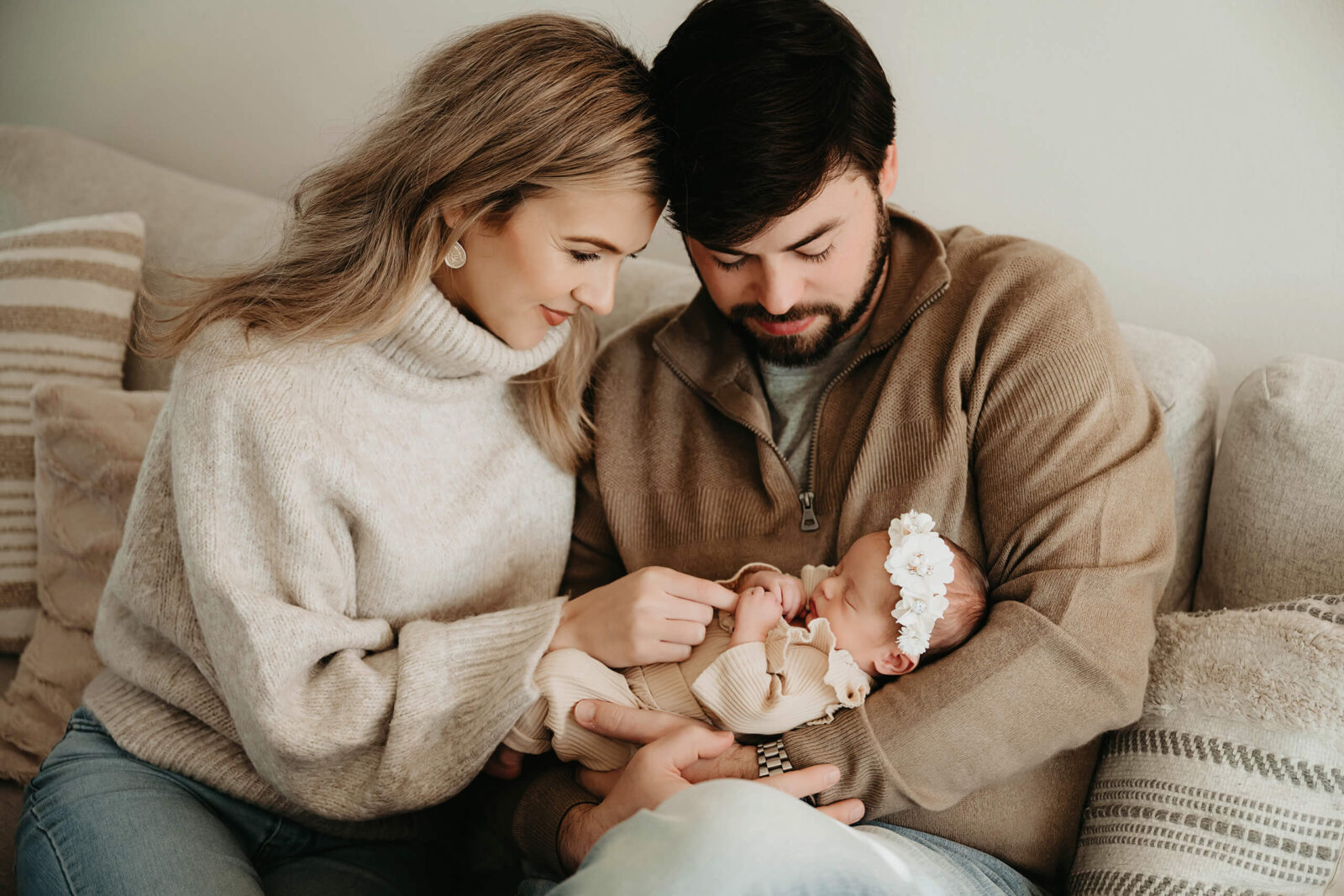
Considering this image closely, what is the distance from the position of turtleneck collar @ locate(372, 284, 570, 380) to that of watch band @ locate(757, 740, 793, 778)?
0.71m

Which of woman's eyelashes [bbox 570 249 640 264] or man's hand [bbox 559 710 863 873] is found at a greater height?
woman's eyelashes [bbox 570 249 640 264]

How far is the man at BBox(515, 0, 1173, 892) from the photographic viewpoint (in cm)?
130

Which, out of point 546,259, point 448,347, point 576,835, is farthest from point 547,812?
point 546,259

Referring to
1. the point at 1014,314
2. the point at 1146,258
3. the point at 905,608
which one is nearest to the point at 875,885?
the point at 905,608

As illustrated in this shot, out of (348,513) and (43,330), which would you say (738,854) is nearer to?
(348,513)

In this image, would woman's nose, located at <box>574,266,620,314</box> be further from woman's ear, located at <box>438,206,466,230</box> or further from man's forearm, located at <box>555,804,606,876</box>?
man's forearm, located at <box>555,804,606,876</box>

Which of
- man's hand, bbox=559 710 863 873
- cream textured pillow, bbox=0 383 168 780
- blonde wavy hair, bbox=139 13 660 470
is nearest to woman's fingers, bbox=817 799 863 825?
man's hand, bbox=559 710 863 873

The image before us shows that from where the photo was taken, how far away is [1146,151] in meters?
1.84

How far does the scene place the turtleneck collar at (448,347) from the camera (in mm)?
1481

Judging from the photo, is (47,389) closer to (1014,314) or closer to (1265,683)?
(1014,314)

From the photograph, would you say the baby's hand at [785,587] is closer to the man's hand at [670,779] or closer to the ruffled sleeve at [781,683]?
the ruffled sleeve at [781,683]

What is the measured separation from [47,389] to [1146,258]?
222cm

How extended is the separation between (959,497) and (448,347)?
0.84 metres

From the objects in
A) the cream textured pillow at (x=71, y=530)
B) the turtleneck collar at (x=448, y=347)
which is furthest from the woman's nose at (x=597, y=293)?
the cream textured pillow at (x=71, y=530)
